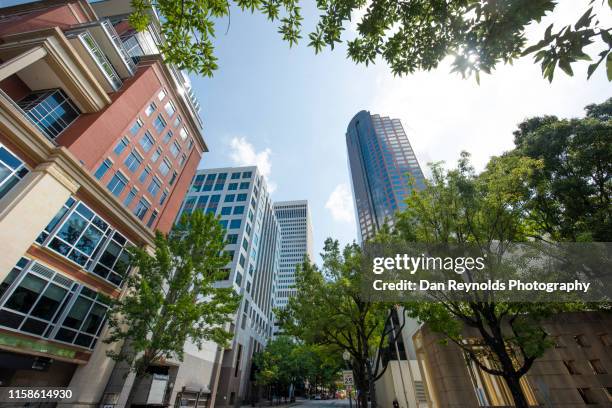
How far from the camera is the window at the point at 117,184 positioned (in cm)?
1944

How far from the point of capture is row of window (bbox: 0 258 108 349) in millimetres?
12734

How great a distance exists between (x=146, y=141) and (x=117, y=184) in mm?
5616

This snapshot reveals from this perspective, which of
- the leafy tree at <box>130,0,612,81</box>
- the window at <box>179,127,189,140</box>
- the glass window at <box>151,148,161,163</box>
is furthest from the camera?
the window at <box>179,127,189,140</box>

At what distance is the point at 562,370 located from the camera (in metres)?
11.8

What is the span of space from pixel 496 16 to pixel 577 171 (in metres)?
14.0

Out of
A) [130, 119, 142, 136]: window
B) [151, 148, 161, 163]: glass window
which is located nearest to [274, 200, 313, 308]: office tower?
[151, 148, 161, 163]: glass window

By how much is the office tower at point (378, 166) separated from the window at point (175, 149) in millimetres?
82144

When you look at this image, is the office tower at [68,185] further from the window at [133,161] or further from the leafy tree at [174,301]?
the leafy tree at [174,301]

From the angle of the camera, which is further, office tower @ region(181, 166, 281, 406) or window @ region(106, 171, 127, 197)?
office tower @ region(181, 166, 281, 406)

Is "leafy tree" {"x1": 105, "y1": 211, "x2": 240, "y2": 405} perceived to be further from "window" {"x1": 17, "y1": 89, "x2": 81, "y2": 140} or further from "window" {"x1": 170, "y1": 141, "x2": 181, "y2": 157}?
"window" {"x1": 170, "y1": 141, "x2": 181, "y2": 157}

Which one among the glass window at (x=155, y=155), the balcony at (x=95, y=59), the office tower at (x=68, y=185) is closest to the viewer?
the office tower at (x=68, y=185)

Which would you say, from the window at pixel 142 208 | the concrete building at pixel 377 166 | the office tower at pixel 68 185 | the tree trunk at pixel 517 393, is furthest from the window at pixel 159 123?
the concrete building at pixel 377 166

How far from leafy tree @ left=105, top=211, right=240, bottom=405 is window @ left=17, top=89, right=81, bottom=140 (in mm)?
9605

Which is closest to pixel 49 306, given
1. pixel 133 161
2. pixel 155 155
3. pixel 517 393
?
pixel 133 161
